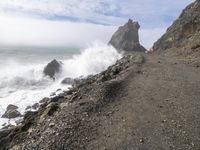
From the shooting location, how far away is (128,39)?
74500mm

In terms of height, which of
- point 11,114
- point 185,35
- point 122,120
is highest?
point 185,35

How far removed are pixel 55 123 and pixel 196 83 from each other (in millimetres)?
6661

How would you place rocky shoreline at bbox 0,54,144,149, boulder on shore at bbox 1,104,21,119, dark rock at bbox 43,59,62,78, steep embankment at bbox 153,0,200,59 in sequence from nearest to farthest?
rocky shoreline at bbox 0,54,144,149, boulder on shore at bbox 1,104,21,119, steep embankment at bbox 153,0,200,59, dark rock at bbox 43,59,62,78

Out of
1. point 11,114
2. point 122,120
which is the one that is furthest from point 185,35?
point 122,120

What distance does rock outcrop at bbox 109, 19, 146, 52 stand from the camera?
72.8 m

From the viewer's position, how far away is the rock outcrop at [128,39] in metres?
72.8

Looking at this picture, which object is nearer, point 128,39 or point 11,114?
point 11,114

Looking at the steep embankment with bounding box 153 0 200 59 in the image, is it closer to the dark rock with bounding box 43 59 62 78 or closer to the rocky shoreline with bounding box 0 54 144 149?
the rocky shoreline with bounding box 0 54 144 149

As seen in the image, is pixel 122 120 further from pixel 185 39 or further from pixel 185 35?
pixel 185 35

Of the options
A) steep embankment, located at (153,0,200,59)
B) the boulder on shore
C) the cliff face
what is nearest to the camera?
the boulder on shore

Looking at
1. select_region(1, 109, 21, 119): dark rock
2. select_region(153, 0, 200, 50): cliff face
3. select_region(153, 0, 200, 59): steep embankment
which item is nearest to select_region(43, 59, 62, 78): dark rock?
select_region(153, 0, 200, 59): steep embankment

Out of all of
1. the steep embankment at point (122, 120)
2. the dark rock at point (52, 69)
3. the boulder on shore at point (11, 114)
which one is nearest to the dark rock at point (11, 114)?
the boulder on shore at point (11, 114)

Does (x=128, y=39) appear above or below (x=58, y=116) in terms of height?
below

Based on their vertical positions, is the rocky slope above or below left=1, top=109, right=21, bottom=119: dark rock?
above
